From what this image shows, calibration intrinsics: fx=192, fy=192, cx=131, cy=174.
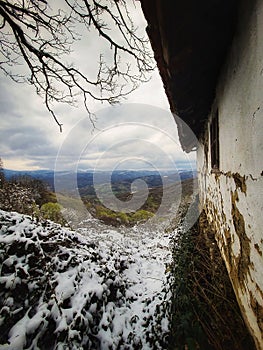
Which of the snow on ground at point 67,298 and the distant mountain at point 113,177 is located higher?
the distant mountain at point 113,177

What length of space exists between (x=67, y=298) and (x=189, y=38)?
3.37m

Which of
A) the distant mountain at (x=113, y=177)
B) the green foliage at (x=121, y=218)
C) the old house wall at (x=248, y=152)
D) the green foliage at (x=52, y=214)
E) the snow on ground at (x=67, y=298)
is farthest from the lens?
the distant mountain at (x=113, y=177)

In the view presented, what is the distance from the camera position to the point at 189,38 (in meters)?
1.63

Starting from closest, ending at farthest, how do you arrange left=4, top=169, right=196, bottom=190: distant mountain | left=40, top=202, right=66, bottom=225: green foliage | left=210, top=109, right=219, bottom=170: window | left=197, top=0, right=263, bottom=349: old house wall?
left=197, top=0, right=263, bottom=349: old house wall
left=210, top=109, right=219, bottom=170: window
left=40, top=202, right=66, bottom=225: green foliage
left=4, top=169, right=196, bottom=190: distant mountain

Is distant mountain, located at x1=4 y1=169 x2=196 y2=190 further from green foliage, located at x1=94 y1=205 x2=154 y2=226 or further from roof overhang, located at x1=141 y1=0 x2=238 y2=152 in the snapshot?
roof overhang, located at x1=141 y1=0 x2=238 y2=152

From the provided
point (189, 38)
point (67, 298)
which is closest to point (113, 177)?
point (67, 298)

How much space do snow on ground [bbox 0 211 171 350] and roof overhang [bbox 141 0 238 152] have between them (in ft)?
10.3

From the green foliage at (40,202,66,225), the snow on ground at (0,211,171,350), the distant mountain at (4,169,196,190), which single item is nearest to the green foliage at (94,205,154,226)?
the green foliage at (40,202,66,225)

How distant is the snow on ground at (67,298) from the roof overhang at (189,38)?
10.3 feet

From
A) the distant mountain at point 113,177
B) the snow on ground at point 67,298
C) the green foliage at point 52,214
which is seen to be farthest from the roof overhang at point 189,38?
the distant mountain at point 113,177

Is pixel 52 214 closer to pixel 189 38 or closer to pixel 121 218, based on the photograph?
pixel 121 218

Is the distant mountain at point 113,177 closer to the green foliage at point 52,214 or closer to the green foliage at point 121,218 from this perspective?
the green foliage at point 121,218

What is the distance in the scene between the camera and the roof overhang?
1.35m

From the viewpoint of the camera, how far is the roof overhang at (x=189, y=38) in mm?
1350
